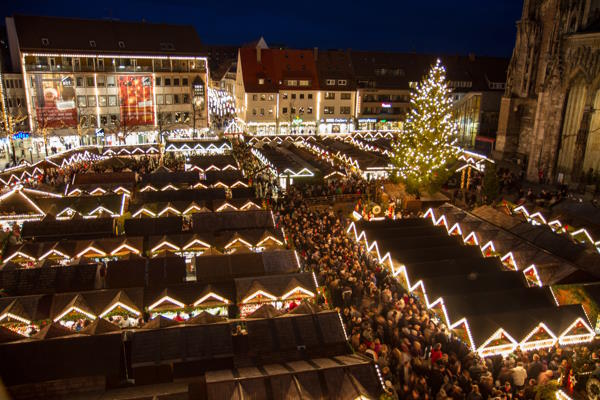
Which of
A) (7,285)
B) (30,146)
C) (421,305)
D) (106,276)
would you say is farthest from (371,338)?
(30,146)

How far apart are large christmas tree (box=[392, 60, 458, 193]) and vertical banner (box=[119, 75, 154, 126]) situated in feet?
99.1

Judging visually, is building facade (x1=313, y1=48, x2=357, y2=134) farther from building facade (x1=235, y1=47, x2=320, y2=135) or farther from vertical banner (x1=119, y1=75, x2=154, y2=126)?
vertical banner (x1=119, y1=75, x2=154, y2=126)

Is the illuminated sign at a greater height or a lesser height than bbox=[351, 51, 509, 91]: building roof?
lesser

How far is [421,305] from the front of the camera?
511 inches

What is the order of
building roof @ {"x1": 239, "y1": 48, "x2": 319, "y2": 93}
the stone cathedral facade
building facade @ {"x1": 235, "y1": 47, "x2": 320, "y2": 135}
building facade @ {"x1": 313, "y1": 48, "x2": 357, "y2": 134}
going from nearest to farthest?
the stone cathedral facade → building facade @ {"x1": 235, "y1": 47, "x2": 320, "y2": 135} → building roof @ {"x1": 239, "y1": 48, "x2": 319, "y2": 93} → building facade @ {"x1": 313, "y1": 48, "x2": 357, "y2": 134}

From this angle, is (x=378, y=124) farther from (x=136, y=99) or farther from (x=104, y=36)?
(x=104, y=36)

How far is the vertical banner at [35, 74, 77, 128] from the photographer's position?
41344 millimetres

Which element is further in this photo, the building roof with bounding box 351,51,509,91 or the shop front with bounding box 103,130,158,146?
the building roof with bounding box 351,51,509,91

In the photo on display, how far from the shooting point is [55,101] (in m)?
42.1

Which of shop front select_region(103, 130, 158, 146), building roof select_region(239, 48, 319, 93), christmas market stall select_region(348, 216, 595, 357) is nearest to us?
christmas market stall select_region(348, 216, 595, 357)

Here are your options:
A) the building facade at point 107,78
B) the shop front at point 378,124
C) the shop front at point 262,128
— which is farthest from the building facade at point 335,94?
the building facade at point 107,78

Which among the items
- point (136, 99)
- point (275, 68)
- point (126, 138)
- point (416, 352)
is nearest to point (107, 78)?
point (136, 99)

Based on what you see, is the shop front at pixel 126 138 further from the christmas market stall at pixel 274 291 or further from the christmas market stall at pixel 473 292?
the christmas market stall at pixel 274 291

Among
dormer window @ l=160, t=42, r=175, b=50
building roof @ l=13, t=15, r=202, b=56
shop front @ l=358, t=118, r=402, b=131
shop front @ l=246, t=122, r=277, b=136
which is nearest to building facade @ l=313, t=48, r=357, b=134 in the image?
shop front @ l=358, t=118, r=402, b=131
